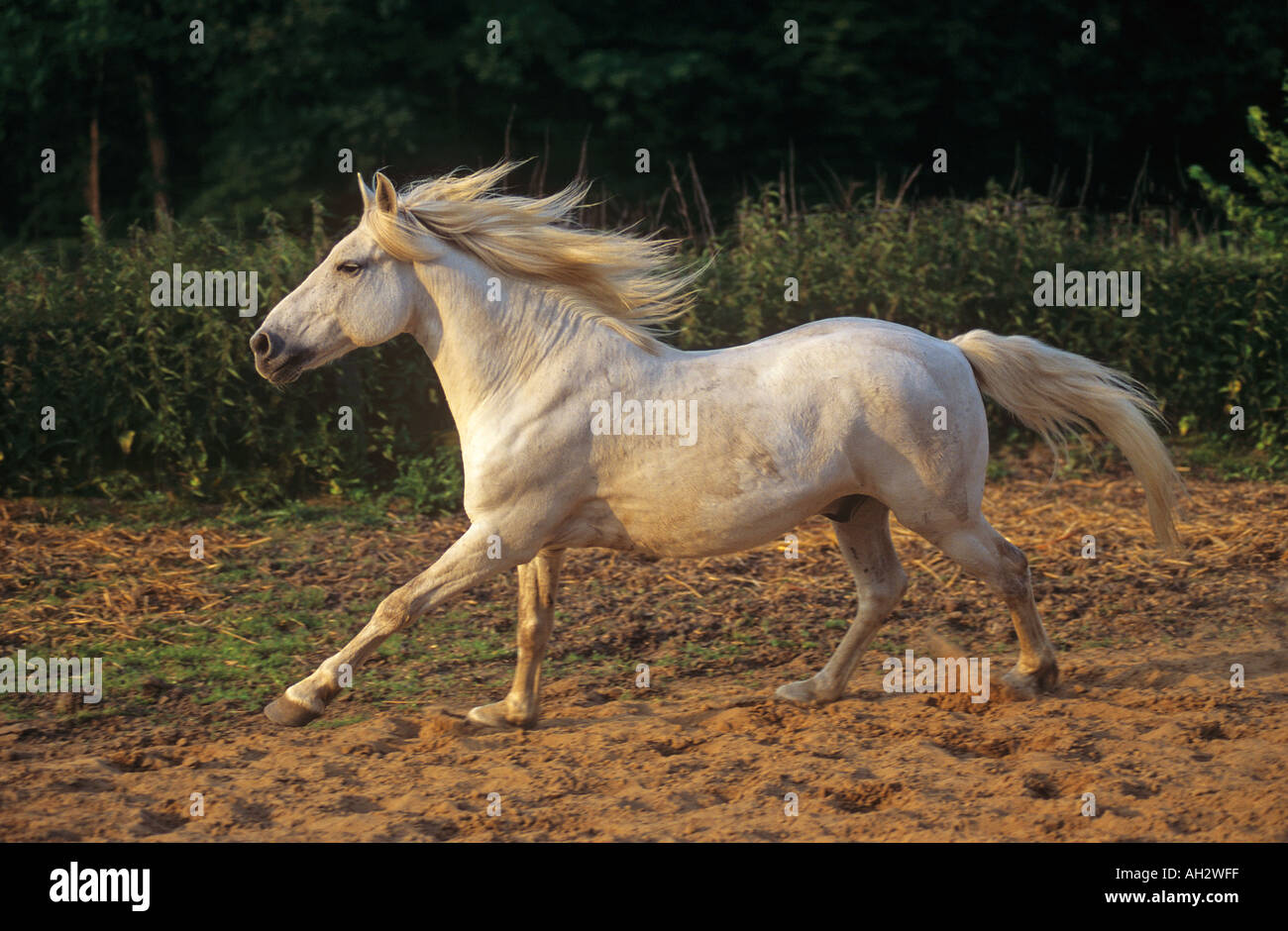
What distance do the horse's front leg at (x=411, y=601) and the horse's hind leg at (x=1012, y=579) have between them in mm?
1555

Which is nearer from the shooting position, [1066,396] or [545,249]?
[545,249]

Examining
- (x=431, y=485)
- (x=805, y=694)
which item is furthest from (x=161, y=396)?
(x=805, y=694)

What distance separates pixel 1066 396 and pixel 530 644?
2.26 m

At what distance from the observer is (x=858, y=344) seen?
14.9 feet

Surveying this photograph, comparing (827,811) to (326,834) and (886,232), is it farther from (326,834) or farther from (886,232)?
(886,232)

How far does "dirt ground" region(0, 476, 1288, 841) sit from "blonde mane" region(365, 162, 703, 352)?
4.94 feet

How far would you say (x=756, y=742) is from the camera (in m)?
4.47

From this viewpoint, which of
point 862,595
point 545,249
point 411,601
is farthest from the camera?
point 862,595

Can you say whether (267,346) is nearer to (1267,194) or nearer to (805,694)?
(805,694)

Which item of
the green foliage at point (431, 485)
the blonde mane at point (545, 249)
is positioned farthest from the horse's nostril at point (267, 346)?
the green foliage at point (431, 485)

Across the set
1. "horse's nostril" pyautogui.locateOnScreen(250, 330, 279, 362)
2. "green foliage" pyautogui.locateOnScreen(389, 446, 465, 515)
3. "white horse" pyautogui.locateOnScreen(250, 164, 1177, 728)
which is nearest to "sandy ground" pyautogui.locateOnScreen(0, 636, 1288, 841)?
"white horse" pyautogui.locateOnScreen(250, 164, 1177, 728)

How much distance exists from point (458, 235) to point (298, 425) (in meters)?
4.26

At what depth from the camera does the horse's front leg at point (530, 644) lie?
4734 millimetres

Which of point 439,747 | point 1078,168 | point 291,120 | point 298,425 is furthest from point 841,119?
point 439,747
